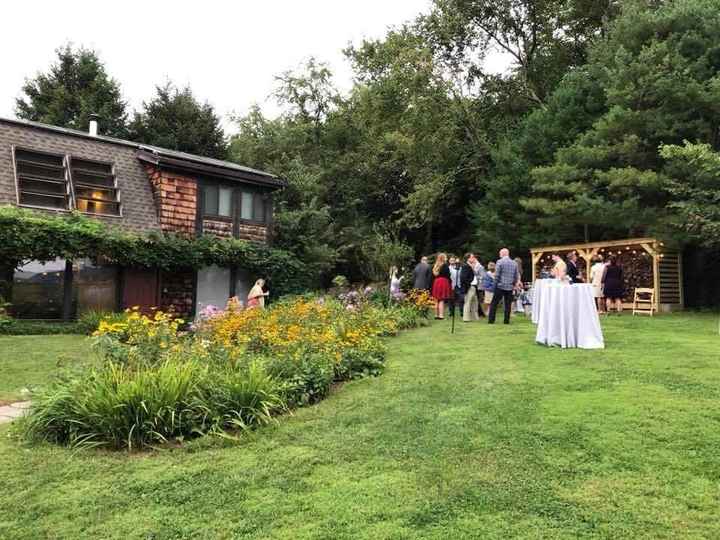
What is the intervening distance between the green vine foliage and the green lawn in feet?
31.3

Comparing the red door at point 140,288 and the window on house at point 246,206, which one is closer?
the red door at point 140,288

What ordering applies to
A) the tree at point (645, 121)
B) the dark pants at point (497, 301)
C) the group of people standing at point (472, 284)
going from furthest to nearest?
the tree at point (645, 121) < the dark pants at point (497, 301) < the group of people standing at point (472, 284)

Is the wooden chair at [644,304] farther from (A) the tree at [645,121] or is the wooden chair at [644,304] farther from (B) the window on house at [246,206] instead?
(B) the window on house at [246,206]

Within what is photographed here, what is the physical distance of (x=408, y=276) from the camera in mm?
21188

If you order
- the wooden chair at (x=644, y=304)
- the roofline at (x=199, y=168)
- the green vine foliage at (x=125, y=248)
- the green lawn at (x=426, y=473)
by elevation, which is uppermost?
the roofline at (x=199, y=168)

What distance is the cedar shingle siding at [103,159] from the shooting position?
1392 centimetres

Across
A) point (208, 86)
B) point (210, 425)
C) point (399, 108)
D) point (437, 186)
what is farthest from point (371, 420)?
point (208, 86)

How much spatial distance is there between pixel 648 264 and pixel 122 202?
16.4 metres

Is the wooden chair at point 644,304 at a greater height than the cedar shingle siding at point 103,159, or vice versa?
the cedar shingle siding at point 103,159

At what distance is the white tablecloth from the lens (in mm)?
8219

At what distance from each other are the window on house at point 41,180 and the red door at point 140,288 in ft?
8.35

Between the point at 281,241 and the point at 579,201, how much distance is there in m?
11.2

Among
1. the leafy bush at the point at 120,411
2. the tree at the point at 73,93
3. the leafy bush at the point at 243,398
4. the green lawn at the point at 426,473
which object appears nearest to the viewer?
the green lawn at the point at 426,473

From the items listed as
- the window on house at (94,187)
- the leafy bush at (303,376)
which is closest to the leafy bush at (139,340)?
the leafy bush at (303,376)
